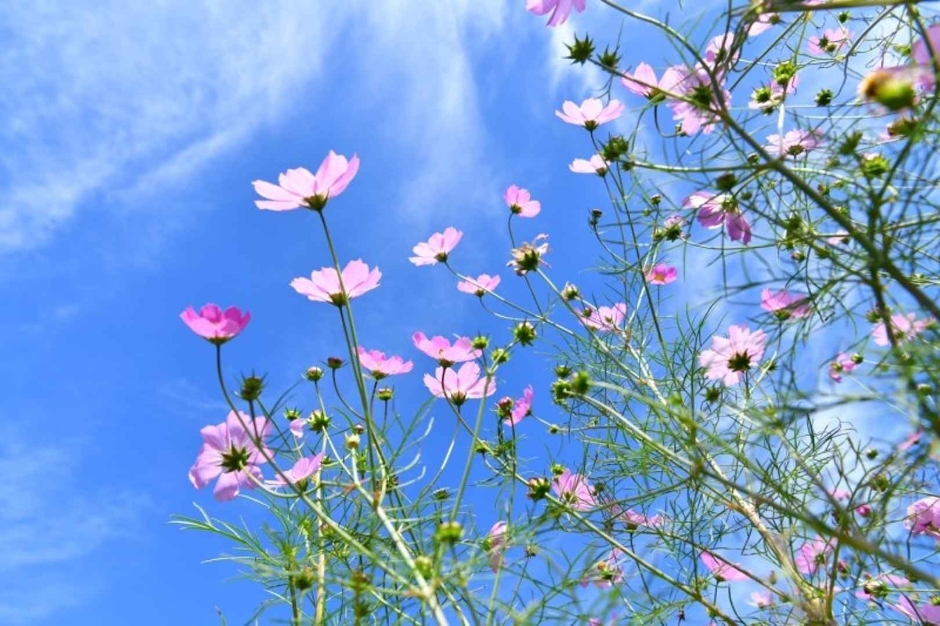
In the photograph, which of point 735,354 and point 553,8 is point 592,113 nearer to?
point 553,8

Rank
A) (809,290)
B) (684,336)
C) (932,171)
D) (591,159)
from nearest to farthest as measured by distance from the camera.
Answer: (932,171)
(809,290)
(684,336)
(591,159)

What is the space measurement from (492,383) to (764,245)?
0.47m

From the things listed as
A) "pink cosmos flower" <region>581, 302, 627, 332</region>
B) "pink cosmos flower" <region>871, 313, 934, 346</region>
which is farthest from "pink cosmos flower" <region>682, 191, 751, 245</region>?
"pink cosmos flower" <region>581, 302, 627, 332</region>

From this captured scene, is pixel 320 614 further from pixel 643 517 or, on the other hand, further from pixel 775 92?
pixel 775 92

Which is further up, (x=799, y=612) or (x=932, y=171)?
(x=932, y=171)

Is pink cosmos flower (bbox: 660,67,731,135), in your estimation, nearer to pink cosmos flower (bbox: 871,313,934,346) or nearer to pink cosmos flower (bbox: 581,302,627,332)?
pink cosmos flower (bbox: 871,313,934,346)

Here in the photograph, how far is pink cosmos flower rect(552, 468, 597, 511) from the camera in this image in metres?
1.19

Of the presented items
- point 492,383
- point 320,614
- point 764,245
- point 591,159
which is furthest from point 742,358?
point 320,614

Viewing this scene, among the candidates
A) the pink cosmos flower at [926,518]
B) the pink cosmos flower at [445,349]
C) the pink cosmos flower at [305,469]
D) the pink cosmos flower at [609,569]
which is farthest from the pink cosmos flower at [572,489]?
the pink cosmos flower at [926,518]

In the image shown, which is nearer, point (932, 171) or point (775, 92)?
point (932, 171)

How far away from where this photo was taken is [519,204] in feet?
5.40

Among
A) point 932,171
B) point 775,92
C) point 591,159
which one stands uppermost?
point 591,159

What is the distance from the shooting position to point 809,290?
886 mm

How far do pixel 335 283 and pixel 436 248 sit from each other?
23.2 inches
